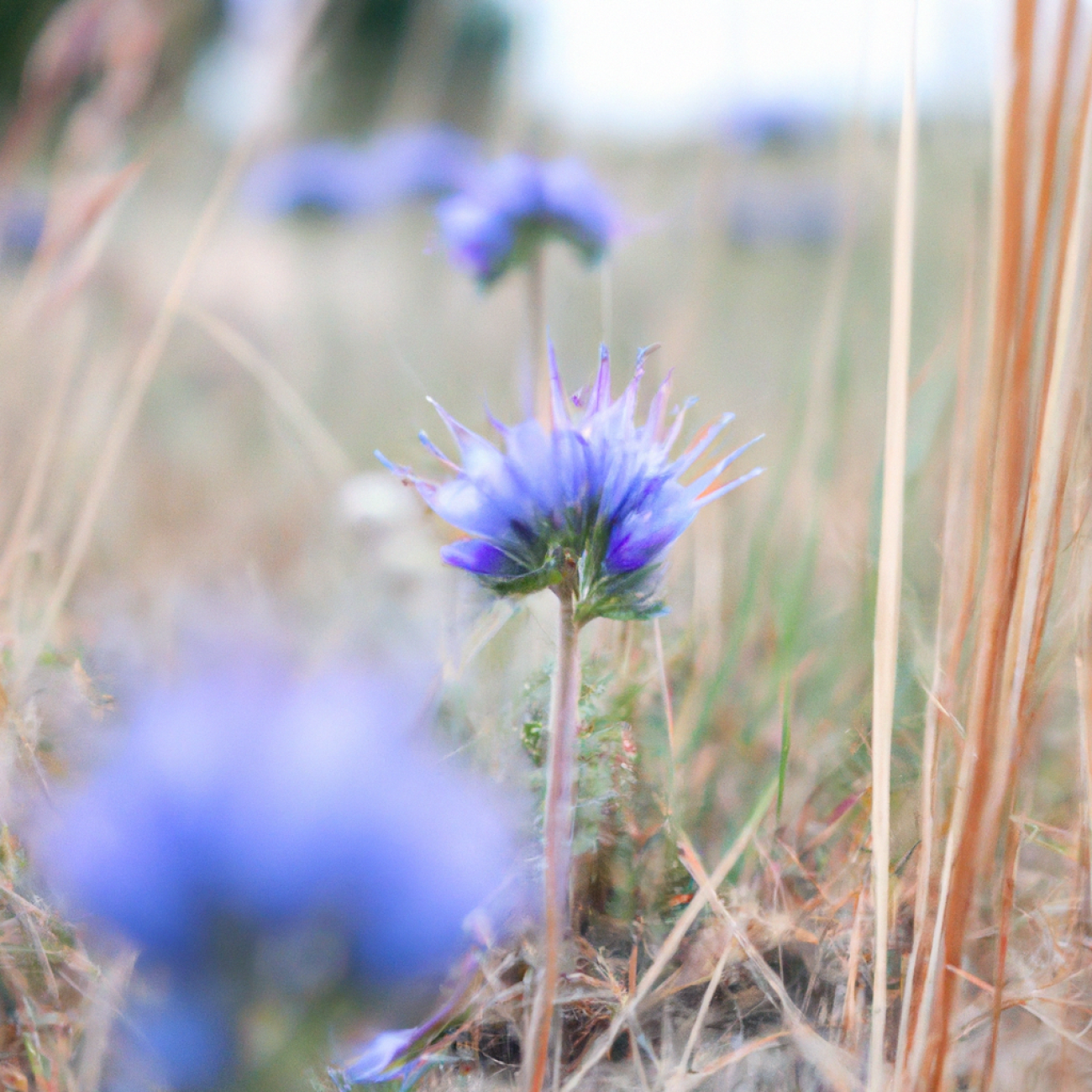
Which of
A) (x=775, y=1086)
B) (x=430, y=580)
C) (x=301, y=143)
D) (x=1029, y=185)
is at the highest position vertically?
(x=301, y=143)

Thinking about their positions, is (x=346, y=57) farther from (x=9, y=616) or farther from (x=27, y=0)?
(x=9, y=616)

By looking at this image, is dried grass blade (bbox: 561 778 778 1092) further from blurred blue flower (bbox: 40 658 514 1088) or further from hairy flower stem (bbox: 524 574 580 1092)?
blurred blue flower (bbox: 40 658 514 1088)

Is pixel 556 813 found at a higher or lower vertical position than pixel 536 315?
lower

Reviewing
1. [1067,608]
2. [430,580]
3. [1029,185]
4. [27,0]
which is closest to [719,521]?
[430,580]

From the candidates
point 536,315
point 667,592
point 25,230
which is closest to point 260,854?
point 667,592

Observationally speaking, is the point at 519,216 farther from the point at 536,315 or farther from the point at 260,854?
the point at 260,854
